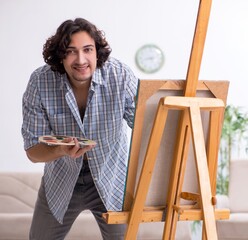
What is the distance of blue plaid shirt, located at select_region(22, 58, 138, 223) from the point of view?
2.45m

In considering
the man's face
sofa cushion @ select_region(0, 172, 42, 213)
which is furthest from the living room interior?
the man's face

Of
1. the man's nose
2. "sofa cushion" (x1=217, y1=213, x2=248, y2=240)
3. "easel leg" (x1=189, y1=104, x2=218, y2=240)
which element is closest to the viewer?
"easel leg" (x1=189, y1=104, x2=218, y2=240)

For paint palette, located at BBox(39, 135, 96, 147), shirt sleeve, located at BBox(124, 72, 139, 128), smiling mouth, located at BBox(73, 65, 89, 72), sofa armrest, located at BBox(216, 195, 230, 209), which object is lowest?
sofa armrest, located at BBox(216, 195, 230, 209)

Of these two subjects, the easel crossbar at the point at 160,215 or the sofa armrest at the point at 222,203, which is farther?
the sofa armrest at the point at 222,203

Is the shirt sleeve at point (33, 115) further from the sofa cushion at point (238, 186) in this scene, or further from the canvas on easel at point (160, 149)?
the sofa cushion at point (238, 186)

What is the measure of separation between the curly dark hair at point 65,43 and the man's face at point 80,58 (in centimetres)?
2

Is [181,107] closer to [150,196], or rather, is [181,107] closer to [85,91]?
[150,196]

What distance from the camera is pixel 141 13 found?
604 cm

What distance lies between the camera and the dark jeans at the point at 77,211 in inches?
98.7

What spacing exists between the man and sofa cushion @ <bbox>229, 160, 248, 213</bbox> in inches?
92.9

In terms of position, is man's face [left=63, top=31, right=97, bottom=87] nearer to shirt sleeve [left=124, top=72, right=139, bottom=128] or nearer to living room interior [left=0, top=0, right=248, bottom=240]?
shirt sleeve [left=124, top=72, right=139, bottom=128]

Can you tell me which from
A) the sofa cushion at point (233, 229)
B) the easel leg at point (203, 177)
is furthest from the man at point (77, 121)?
the sofa cushion at point (233, 229)

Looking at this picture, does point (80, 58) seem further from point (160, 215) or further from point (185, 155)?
point (160, 215)

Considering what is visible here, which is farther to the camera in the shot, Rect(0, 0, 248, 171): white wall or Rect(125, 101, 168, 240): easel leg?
Rect(0, 0, 248, 171): white wall
